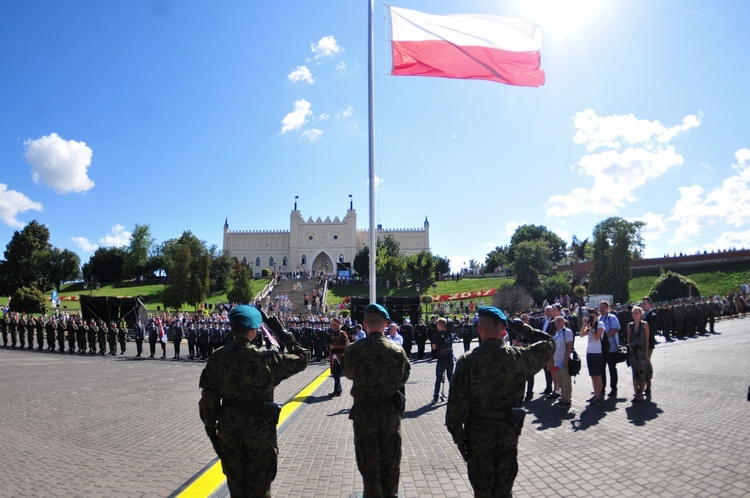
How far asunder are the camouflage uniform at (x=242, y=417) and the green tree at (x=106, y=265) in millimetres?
86589

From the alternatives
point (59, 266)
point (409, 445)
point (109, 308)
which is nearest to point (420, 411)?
point (409, 445)

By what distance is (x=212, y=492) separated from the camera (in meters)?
4.65

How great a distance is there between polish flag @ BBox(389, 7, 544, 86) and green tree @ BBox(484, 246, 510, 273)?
285 ft

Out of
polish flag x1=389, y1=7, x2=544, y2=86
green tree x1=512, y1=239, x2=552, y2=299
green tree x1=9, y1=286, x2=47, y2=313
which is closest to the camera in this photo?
polish flag x1=389, y1=7, x2=544, y2=86

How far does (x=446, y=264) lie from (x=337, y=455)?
7917 cm

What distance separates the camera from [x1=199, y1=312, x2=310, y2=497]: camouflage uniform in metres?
3.53

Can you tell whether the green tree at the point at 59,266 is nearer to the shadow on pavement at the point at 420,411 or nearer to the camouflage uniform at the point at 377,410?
the shadow on pavement at the point at 420,411

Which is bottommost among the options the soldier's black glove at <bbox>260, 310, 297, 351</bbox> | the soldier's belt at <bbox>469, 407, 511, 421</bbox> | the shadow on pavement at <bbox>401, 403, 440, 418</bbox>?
the shadow on pavement at <bbox>401, 403, 440, 418</bbox>

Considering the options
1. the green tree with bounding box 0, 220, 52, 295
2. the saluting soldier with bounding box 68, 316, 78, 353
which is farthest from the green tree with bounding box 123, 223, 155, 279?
the saluting soldier with bounding box 68, 316, 78, 353

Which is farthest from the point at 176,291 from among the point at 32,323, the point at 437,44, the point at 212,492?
the point at 212,492

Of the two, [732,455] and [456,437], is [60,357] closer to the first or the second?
[456,437]

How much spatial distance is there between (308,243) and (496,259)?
144 ft

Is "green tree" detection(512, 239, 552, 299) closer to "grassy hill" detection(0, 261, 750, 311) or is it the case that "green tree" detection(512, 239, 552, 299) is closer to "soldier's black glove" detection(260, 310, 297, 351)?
"grassy hill" detection(0, 261, 750, 311)

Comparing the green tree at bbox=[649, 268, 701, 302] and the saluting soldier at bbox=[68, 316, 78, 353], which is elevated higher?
the green tree at bbox=[649, 268, 701, 302]
